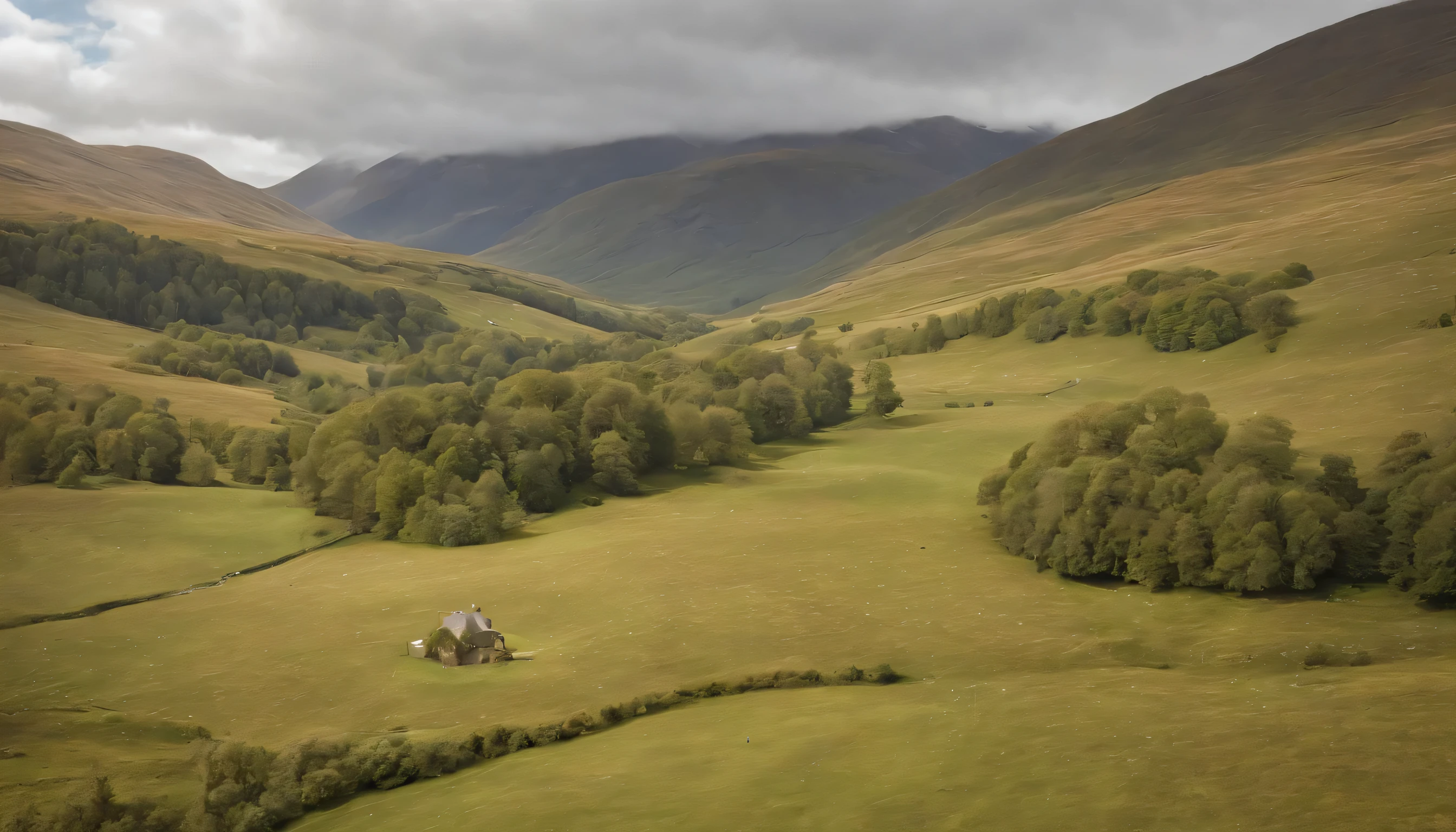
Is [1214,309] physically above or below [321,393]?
above

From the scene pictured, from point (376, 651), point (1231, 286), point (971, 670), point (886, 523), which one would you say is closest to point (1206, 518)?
point (971, 670)

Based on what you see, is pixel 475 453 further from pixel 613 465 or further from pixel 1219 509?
pixel 1219 509

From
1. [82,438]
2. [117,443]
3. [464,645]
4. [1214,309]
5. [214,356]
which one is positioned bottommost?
[464,645]

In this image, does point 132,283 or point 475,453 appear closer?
point 475,453

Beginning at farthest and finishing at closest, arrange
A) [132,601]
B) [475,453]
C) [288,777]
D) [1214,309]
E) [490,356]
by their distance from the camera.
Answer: [490,356], [1214,309], [475,453], [132,601], [288,777]

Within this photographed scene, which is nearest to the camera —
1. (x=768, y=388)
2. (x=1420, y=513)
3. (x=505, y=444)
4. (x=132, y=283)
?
(x=1420, y=513)

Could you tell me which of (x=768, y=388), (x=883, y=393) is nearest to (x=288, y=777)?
(x=768, y=388)

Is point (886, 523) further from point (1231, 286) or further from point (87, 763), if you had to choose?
point (1231, 286)

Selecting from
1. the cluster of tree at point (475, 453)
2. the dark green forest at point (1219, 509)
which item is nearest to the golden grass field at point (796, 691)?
the dark green forest at point (1219, 509)
